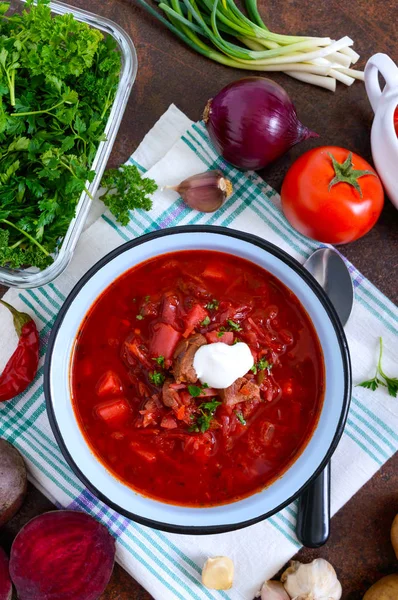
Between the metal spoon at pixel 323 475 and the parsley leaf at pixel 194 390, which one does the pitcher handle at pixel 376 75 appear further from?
the parsley leaf at pixel 194 390

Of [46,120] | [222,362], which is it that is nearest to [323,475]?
[222,362]

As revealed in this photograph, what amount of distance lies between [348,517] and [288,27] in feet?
9.65

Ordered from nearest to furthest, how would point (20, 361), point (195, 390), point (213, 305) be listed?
point (195, 390) < point (213, 305) < point (20, 361)

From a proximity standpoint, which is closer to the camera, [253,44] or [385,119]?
[385,119]

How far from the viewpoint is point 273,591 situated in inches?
131

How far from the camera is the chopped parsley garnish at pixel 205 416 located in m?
3.01

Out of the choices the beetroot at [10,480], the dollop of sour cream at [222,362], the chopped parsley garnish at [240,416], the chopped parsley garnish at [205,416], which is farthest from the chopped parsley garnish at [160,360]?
the beetroot at [10,480]

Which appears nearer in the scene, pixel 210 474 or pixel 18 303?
pixel 210 474

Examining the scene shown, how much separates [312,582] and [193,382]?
1.35 m

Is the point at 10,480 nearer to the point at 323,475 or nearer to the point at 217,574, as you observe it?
the point at 217,574

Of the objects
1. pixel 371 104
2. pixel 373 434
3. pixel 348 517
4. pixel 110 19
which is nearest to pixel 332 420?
pixel 373 434

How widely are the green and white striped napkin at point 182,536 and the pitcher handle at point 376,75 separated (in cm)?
77

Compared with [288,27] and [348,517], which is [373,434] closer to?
[348,517]

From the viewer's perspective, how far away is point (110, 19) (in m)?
3.66
